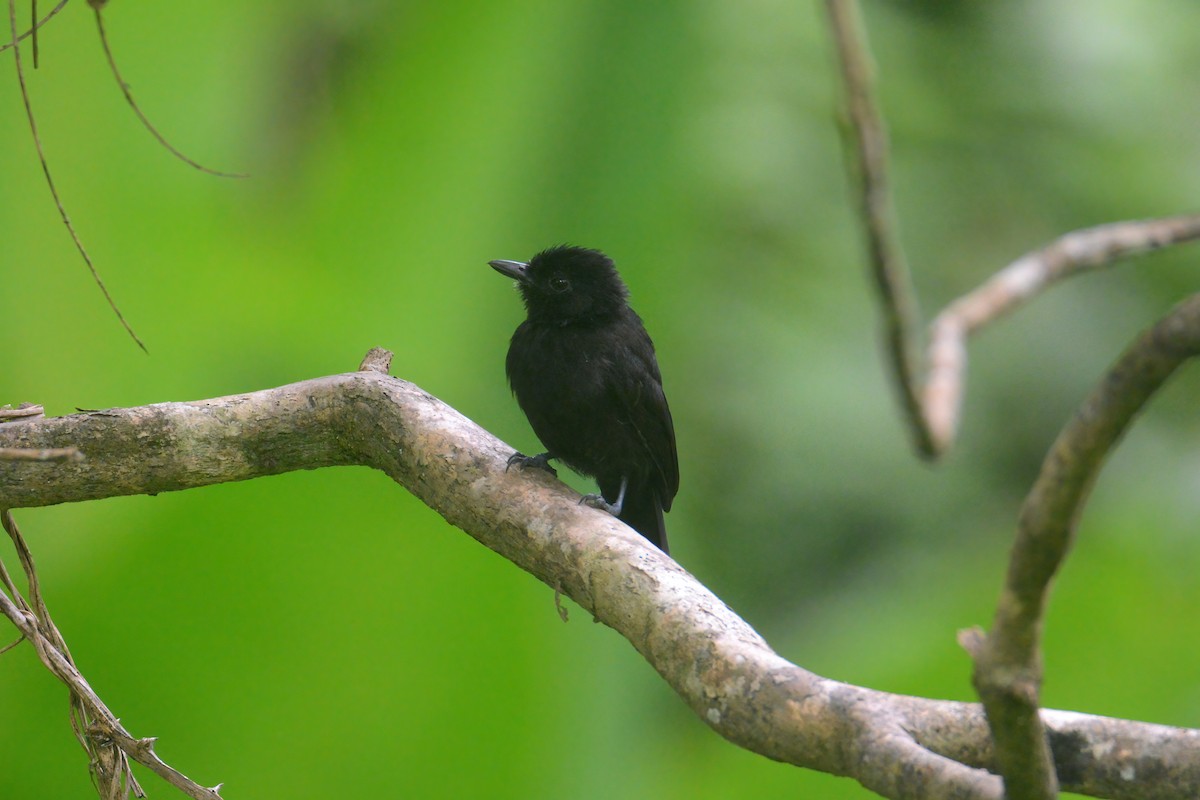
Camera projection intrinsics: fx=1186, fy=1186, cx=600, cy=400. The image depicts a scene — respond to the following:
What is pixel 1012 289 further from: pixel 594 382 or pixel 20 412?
pixel 594 382

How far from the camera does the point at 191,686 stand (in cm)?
298

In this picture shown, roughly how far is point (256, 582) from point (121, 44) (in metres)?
1.77

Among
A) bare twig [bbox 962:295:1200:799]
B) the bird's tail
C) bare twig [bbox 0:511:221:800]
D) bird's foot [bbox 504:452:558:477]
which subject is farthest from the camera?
the bird's tail

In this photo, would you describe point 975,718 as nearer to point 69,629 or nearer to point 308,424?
point 308,424

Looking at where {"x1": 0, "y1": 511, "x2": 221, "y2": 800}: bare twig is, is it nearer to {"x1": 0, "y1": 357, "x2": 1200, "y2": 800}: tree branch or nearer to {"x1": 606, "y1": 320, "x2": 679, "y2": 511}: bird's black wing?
{"x1": 0, "y1": 357, "x2": 1200, "y2": 800}: tree branch

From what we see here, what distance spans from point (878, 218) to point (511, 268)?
9.68 ft

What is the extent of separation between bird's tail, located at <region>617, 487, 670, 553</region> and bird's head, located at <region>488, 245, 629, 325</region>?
612 mm

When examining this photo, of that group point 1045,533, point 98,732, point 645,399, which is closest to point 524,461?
point 645,399

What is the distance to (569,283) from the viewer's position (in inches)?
150

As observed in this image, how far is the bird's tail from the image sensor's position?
3.91 meters

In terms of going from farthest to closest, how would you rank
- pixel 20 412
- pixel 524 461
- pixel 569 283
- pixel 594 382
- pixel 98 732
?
1. pixel 569 283
2. pixel 594 382
3. pixel 524 461
4. pixel 20 412
5. pixel 98 732

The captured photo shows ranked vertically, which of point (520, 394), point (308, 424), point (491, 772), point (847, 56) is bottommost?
point (491, 772)

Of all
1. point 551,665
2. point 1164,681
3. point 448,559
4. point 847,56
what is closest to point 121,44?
point 448,559

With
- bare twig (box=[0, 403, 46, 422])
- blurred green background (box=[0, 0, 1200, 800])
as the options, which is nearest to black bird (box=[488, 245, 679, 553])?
blurred green background (box=[0, 0, 1200, 800])
